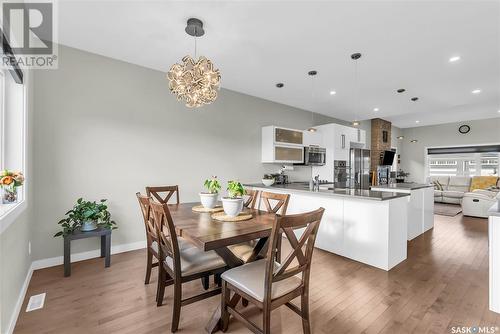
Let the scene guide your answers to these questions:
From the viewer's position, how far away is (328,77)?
3898mm

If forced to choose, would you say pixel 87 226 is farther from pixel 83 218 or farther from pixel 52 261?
pixel 52 261

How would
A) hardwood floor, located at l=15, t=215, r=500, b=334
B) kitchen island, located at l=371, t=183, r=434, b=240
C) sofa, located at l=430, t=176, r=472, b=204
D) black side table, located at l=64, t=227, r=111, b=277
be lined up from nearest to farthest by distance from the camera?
hardwood floor, located at l=15, t=215, r=500, b=334
black side table, located at l=64, t=227, r=111, b=277
kitchen island, located at l=371, t=183, r=434, b=240
sofa, located at l=430, t=176, r=472, b=204

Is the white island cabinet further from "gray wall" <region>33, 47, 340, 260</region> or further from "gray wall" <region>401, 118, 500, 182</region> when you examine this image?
"gray wall" <region>401, 118, 500, 182</region>

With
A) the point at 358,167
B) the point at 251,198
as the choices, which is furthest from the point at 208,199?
the point at 358,167

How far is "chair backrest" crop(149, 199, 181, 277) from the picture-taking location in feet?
5.50

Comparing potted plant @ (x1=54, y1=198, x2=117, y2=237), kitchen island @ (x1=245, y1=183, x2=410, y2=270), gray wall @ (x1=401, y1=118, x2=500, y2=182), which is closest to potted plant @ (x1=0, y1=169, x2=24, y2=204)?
potted plant @ (x1=54, y1=198, x2=117, y2=237)

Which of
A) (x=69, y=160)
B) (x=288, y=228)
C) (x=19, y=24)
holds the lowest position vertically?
(x=288, y=228)

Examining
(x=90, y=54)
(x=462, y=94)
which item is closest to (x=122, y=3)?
(x=90, y=54)

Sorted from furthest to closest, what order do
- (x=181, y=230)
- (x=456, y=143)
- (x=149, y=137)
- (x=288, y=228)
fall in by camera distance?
(x=456, y=143) < (x=149, y=137) < (x=181, y=230) < (x=288, y=228)

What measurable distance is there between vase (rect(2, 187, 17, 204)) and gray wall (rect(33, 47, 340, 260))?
931 mm

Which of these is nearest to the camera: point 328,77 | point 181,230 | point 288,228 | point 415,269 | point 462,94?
point 288,228

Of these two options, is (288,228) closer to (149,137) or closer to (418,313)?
(418,313)

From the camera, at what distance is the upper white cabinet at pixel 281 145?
4871 mm

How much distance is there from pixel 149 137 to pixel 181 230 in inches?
89.3
